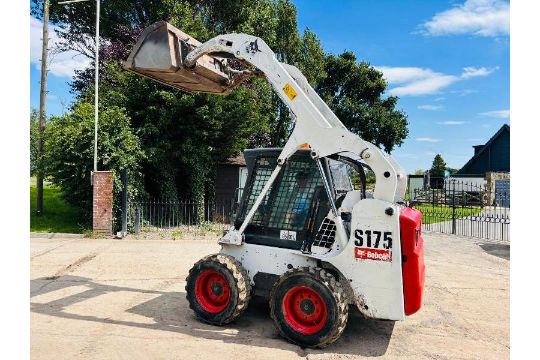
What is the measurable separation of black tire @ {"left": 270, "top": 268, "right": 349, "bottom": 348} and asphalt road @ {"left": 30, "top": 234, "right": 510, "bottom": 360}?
0.16 metres

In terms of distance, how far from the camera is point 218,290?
5.45m

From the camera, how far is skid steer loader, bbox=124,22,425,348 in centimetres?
460

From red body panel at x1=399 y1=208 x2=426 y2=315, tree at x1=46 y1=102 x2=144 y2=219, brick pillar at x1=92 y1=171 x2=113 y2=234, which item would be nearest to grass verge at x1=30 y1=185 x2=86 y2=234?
brick pillar at x1=92 y1=171 x2=113 y2=234

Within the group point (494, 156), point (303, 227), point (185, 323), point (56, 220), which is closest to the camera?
point (303, 227)

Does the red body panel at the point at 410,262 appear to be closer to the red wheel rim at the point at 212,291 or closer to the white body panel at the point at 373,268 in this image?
the white body panel at the point at 373,268

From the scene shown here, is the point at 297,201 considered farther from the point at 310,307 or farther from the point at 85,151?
the point at 85,151

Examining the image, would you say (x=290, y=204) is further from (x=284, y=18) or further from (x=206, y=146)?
(x=284, y=18)

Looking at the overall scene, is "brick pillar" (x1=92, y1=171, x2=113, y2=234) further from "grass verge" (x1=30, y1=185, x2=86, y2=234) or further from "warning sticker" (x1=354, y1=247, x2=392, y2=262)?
"warning sticker" (x1=354, y1=247, x2=392, y2=262)

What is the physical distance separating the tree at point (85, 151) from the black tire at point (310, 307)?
962 centimetres

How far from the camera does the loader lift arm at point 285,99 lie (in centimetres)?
479

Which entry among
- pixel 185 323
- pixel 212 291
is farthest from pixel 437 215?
pixel 185 323

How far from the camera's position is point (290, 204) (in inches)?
211

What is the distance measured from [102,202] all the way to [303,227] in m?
9.53

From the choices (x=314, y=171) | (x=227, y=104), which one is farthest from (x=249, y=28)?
(x=314, y=171)
